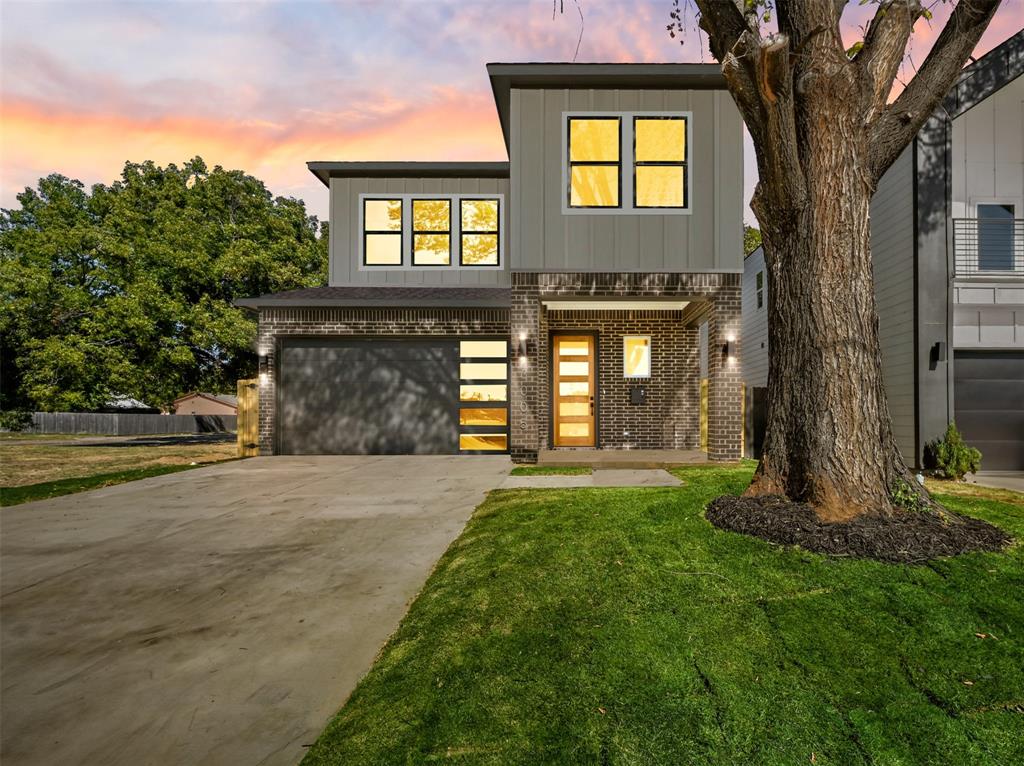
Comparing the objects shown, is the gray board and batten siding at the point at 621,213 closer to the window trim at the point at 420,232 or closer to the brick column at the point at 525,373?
the brick column at the point at 525,373

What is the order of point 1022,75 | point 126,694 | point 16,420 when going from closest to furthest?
point 126,694 → point 1022,75 → point 16,420

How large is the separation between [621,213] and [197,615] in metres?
9.53

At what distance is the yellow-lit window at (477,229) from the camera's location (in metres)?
14.2

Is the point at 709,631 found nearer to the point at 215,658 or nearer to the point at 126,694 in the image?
the point at 215,658

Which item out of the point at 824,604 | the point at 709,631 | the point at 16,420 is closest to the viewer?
the point at 709,631

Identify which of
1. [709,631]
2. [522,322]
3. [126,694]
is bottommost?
[126,694]

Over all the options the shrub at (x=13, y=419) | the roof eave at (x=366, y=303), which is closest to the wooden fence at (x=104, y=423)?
the shrub at (x=13, y=419)

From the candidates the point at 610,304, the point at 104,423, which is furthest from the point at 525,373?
the point at 104,423

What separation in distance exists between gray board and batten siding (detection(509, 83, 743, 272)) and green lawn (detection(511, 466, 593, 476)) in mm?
3887

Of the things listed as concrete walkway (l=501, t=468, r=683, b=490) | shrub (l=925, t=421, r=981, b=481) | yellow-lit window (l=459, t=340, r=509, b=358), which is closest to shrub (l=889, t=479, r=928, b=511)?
concrete walkway (l=501, t=468, r=683, b=490)

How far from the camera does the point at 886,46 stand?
490 centimetres

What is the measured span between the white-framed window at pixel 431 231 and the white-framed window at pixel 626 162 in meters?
3.90

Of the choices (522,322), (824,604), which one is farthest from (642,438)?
(824,604)

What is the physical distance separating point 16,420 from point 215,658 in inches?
1016
